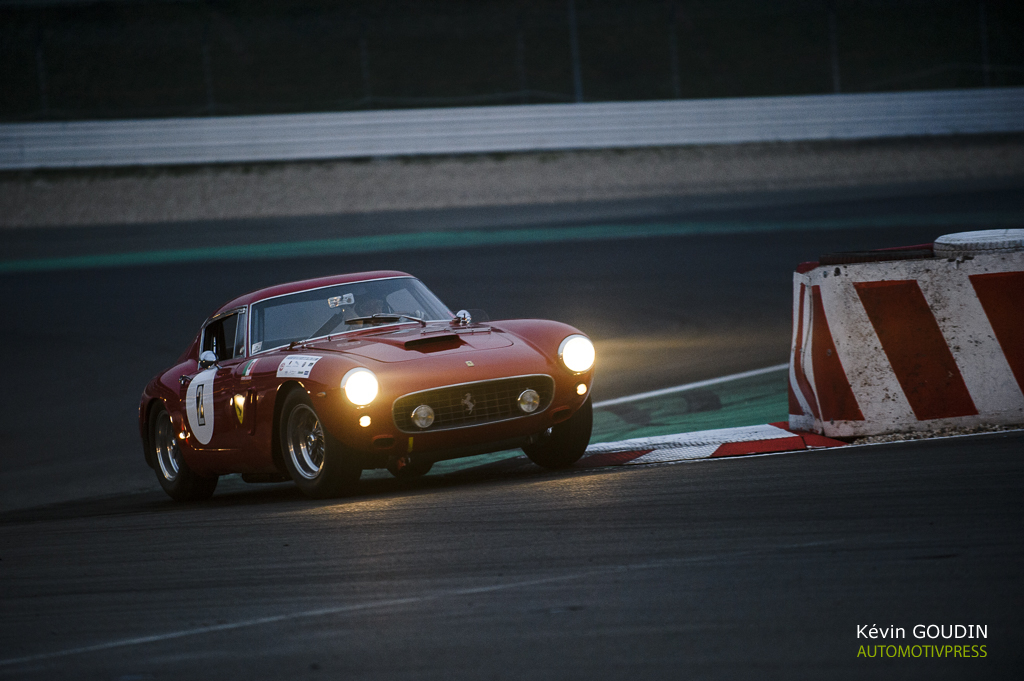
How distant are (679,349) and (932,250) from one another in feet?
14.9

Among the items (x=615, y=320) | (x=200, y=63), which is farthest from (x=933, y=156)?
(x=200, y=63)

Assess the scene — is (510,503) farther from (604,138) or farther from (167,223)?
(604,138)

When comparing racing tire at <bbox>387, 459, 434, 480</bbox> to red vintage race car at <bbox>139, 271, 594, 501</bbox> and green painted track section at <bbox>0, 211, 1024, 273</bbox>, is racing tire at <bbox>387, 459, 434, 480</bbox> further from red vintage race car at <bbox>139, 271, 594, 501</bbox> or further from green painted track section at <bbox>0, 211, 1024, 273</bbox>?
green painted track section at <bbox>0, 211, 1024, 273</bbox>

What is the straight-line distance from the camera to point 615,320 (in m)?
12.5

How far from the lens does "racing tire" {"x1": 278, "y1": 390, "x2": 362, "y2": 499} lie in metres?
5.98

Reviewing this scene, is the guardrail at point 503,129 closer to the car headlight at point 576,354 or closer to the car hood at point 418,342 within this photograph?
the car hood at point 418,342

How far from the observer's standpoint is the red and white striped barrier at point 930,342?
19.9 ft

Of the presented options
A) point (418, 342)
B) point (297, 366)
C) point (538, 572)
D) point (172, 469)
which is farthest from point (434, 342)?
point (538, 572)

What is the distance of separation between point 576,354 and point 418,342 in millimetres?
775

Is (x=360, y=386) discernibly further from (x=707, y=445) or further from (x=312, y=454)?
(x=707, y=445)

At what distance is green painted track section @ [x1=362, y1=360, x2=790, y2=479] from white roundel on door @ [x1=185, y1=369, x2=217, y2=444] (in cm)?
98

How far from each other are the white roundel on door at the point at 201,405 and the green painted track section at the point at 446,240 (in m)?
9.75

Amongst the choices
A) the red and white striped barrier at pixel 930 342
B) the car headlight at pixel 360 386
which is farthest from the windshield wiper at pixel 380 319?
the red and white striped barrier at pixel 930 342

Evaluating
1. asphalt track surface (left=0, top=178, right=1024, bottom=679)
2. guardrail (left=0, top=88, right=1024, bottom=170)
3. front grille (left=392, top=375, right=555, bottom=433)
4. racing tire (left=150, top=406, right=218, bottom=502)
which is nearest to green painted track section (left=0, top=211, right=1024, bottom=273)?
guardrail (left=0, top=88, right=1024, bottom=170)
